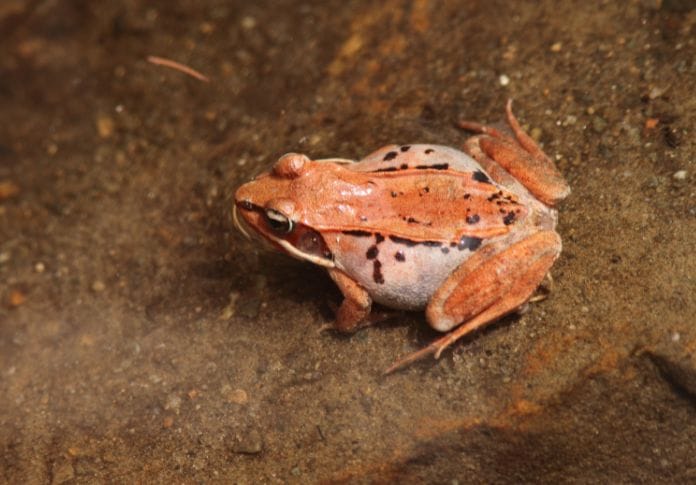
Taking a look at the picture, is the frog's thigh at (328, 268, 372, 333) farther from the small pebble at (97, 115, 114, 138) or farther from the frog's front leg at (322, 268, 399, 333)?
the small pebble at (97, 115, 114, 138)

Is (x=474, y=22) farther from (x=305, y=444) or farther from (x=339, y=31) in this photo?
(x=305, y=444)

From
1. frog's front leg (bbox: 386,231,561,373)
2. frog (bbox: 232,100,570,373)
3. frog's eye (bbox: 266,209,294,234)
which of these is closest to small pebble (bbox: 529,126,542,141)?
frog (bbox: 232,100,570,373)

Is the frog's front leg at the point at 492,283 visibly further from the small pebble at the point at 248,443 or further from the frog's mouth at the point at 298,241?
the small pebble at the point at 248,443

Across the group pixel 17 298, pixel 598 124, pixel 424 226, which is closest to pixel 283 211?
pixel 424 226

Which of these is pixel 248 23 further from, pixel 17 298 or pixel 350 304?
pixel 350 304

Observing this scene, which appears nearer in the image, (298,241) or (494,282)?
(494,282)
